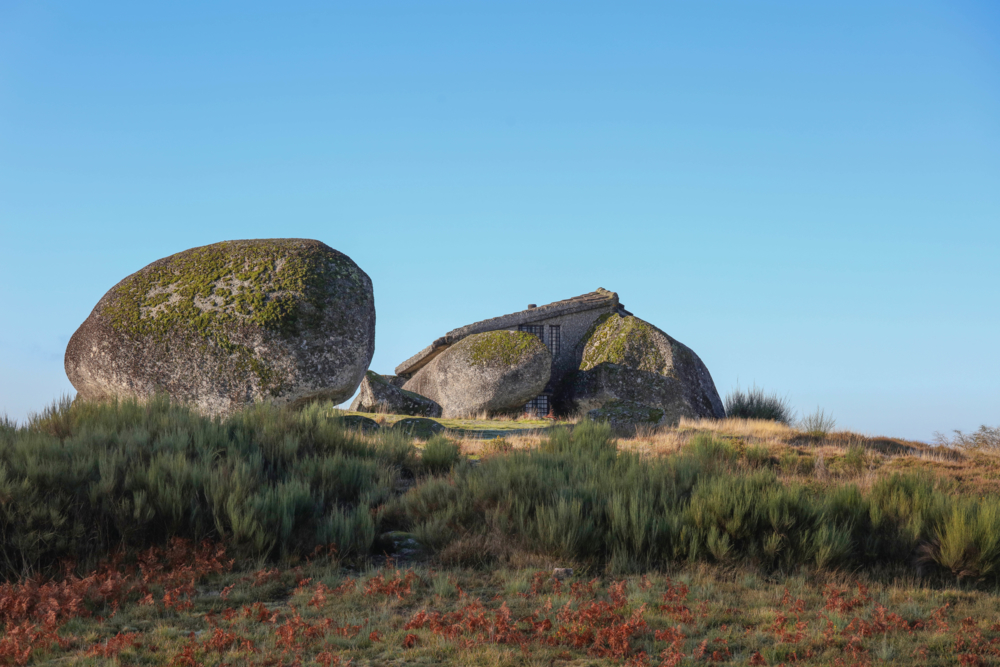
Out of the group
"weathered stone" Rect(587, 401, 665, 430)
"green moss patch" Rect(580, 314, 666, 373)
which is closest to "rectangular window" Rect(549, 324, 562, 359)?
"green moss patch" Rect(580, 314, 666, 373)

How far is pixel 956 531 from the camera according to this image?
22.5ft

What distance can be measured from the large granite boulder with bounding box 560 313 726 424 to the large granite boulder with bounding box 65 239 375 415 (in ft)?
34.0

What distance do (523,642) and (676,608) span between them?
4.31 feet

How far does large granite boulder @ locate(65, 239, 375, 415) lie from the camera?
1228cm

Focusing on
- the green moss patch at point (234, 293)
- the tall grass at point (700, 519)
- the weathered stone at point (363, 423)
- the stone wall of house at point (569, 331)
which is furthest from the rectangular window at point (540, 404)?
the tall grass at point (700, 519)

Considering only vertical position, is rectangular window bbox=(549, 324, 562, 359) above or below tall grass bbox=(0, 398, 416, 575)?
above

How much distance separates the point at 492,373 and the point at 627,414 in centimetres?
425

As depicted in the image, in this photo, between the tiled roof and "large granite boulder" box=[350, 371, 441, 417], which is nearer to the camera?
"large granite boulder" box=[350, 371, 441, 417]

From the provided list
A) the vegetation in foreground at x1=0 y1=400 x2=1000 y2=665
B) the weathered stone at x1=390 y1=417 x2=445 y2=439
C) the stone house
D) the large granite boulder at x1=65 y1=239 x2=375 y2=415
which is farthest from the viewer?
the stone house

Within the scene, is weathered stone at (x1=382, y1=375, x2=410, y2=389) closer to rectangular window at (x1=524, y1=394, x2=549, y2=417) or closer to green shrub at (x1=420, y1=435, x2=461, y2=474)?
rectangular window at (x1=524, y1=394, x2=549, y2=417)

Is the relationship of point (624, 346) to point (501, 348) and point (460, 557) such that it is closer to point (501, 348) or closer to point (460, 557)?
point (501, 348)

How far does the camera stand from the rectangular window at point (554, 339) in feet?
81.7

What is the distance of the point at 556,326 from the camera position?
82.1 ft

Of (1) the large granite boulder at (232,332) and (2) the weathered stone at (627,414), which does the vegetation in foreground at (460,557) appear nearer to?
(1) the large granite boulder at (232,332)
